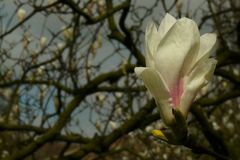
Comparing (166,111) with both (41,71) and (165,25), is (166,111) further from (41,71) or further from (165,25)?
(41,71)

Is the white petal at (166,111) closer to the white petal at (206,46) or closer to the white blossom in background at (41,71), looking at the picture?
the white petal at (206,46)

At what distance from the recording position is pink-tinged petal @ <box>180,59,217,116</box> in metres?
0.95

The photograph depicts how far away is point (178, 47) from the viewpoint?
3.02 ft

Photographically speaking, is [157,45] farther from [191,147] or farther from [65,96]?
[65,96]

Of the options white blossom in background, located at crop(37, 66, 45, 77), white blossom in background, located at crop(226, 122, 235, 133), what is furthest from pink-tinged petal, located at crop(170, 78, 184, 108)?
white blossom in background, located at crop(226, 122, 235, 133)

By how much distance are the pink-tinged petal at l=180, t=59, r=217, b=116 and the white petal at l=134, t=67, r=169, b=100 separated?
1.5 inches

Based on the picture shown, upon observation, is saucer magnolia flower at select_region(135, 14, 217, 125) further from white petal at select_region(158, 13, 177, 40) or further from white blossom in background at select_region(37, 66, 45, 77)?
white blossom in background at select_region(37, 66, 45, 77)

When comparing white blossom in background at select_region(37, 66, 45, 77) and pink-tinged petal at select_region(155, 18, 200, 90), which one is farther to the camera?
white blossom in background at select_region(37, 66, 45, 77)

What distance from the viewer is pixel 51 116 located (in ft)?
13.0

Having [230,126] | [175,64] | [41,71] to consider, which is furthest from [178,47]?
[230,126]

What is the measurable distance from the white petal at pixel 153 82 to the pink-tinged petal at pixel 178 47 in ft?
0.05

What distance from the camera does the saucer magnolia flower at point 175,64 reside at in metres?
0.92

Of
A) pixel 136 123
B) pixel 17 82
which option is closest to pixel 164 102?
pixel 136 123

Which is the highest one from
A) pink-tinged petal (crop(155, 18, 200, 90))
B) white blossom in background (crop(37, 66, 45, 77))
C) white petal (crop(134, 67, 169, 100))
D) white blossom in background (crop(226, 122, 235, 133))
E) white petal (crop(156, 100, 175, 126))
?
pink-tinged petal (crop(155, 18, 200, 90))
